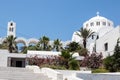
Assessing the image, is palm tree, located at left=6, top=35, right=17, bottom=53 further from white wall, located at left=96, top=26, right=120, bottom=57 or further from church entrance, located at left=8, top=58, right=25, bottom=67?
white wall, located at left=96, top=26, right=120, bottom=57

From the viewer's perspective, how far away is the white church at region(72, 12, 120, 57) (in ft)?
140

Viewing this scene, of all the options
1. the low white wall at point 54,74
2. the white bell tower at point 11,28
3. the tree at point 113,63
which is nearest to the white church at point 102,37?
the tree at point 113,63

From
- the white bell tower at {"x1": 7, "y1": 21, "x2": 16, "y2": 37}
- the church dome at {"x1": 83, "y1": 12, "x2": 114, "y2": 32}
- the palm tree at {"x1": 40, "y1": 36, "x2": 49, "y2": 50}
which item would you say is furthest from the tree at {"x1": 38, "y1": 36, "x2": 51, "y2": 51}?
the white bell tower at {"x1": 7, "y1": 21, "x2": 16, "y2": 37}

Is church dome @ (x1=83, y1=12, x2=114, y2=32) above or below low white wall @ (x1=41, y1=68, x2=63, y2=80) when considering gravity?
above

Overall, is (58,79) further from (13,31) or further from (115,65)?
(13,31)

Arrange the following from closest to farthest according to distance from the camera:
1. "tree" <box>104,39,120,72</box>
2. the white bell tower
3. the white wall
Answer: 1. "tree" <box>104,39,120,72</box>
2. the white wall
3. the white bell tower

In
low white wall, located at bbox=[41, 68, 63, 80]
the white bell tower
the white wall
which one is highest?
the white bell tower

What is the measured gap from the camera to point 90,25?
75562 millimetres

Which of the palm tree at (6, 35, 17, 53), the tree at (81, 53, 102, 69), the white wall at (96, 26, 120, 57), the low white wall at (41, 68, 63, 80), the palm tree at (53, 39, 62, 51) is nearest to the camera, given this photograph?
the low white wall at (41, 68, 63, 80)

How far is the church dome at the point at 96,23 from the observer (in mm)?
74375

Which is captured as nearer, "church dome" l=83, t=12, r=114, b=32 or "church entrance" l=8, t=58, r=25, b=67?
"church entrance" l=8, t=58, r=25, b=67

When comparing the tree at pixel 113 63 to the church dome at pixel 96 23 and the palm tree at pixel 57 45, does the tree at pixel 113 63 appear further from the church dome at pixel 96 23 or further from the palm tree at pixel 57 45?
the church dome at pixel 96 23

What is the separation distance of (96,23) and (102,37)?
26.1 meters

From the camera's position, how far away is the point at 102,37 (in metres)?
49.2
